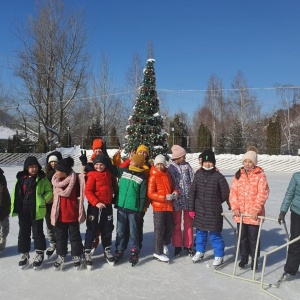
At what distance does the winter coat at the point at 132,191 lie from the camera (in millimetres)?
3908

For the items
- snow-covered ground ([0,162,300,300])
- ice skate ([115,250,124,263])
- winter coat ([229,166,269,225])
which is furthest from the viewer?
ice skate ([115,250,124,263])

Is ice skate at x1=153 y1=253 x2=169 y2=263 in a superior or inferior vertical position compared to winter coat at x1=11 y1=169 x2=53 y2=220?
inferior

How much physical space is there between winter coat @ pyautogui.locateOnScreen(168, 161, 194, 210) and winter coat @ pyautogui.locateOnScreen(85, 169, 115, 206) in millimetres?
949

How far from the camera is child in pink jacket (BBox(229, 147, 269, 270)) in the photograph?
368 cm

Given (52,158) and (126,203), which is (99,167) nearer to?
(126,203)

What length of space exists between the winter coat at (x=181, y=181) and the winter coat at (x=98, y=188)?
95 centimetres

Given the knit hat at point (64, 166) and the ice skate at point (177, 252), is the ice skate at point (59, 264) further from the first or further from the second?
the ice skate at point (177, 252)

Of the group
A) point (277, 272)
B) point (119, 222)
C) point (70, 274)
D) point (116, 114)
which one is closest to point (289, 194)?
point (277, 272)

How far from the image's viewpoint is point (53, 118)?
25172 millimetres

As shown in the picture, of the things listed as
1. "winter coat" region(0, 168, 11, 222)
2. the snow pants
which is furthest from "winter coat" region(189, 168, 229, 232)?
"winter coat" region(0, 168, 11, 222)

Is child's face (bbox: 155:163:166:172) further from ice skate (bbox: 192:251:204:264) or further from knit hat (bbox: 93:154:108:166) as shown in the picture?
ice skate (bbox: 192:251:204:264)

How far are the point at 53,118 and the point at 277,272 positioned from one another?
77.5 feet

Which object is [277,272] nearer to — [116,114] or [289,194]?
[289,194]

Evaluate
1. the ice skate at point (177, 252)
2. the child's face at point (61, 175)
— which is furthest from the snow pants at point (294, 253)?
the child's face at point (61, 175)
